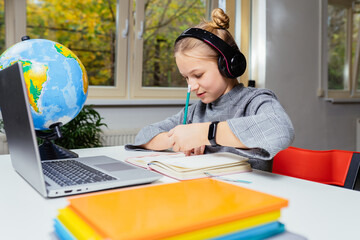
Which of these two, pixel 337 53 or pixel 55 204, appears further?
pixel 337 53

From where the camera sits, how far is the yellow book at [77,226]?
0.38 metres

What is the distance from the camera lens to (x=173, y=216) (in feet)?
1.37

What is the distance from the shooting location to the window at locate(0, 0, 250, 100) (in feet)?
7.45

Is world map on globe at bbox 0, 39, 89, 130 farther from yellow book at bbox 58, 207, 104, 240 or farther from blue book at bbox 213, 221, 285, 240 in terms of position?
blue book at bbox 213, 221, 285, 240

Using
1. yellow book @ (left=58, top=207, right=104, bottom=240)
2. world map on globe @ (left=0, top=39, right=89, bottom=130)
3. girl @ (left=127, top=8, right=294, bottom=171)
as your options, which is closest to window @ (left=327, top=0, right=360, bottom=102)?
girl @ (left=127, top=8, right=294, bottom=171)

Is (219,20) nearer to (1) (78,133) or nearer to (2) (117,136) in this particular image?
(1) (78,133)

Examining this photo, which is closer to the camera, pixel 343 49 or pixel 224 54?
pixel 224 54

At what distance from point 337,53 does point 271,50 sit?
3.33 feet

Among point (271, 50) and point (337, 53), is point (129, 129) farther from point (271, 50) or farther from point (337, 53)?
point (337, 53)

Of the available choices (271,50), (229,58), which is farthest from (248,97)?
(271,50)

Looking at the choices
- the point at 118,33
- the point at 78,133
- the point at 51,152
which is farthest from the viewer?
the point at 118,33

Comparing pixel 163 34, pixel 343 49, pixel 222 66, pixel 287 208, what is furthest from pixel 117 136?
pixel 343 49

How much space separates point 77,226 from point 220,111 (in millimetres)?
828

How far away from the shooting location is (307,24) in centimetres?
280
